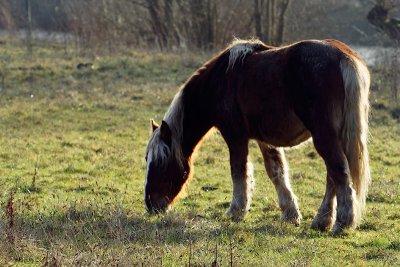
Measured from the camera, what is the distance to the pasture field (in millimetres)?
5910

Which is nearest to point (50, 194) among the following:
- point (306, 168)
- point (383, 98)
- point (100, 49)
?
point (306, 168)

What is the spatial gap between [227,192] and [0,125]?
641 cm

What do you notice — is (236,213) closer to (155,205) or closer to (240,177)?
(240,177)

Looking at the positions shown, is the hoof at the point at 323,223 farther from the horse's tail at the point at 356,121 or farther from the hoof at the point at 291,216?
the hoof at the point at 291,216

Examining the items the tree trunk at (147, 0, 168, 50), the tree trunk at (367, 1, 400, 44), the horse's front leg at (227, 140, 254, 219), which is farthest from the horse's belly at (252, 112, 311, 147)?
the tree trunk at (147, 0, 168, 50)

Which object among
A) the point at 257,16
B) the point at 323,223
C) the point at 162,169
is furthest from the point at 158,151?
the point at 257,16

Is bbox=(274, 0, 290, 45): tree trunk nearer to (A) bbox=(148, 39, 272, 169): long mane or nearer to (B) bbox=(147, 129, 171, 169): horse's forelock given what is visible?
(A) bbox=(148, 39, 272, 169): long mane

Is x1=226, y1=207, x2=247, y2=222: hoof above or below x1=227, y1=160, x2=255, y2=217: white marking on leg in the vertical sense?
below

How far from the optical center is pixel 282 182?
8.16 meters

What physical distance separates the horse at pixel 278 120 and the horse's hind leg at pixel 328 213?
11 millimetres

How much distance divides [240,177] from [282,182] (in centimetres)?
55

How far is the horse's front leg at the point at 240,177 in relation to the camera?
7941mm

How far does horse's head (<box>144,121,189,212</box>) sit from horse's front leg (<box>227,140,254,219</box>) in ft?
2.22

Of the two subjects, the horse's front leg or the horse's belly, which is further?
the horse's front leg
